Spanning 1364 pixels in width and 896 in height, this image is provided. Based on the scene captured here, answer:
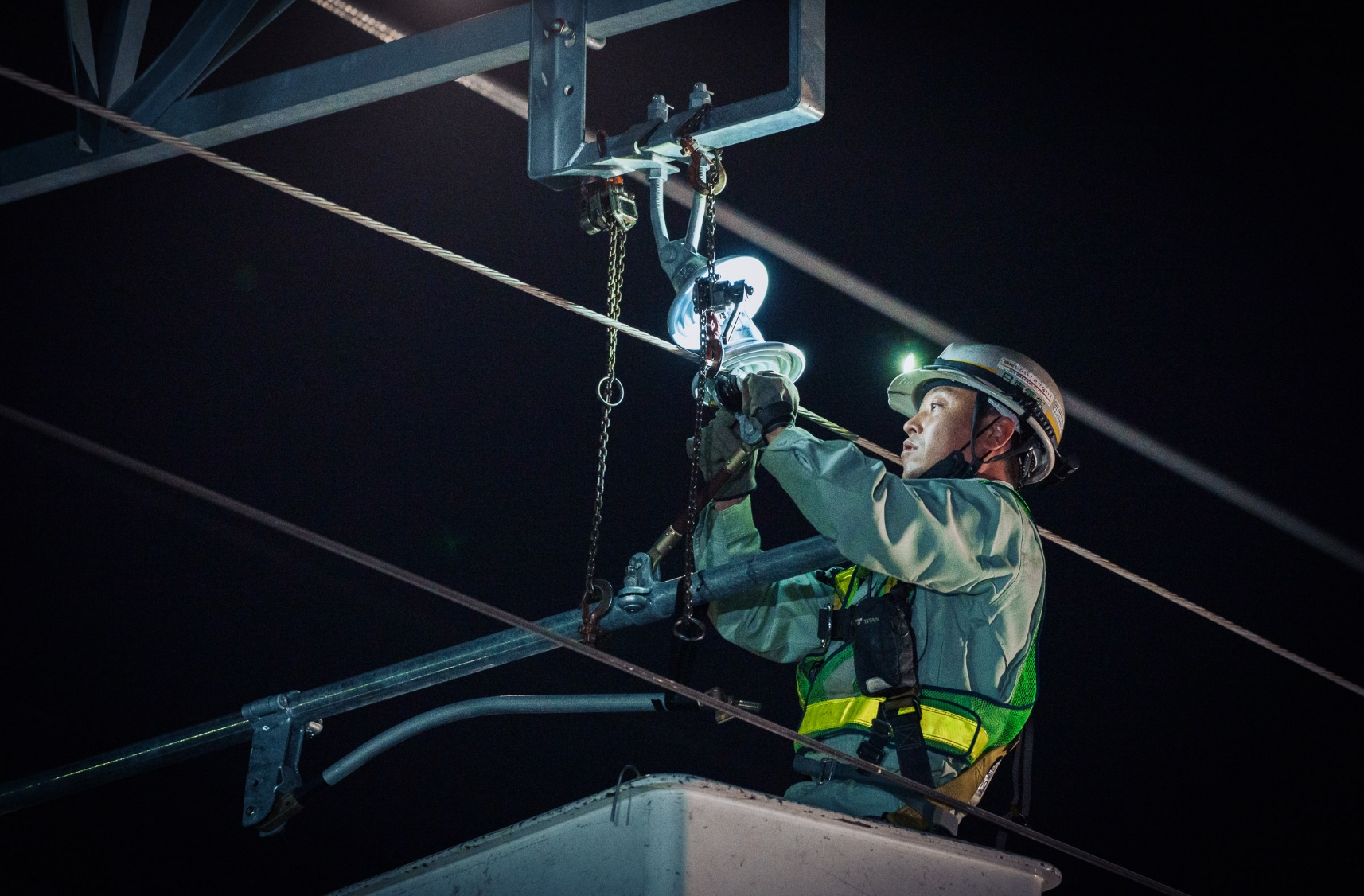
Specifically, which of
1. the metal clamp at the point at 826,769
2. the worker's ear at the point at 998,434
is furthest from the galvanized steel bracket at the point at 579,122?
the metal clamp at the point at 826,769

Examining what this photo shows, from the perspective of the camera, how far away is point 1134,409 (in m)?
6.42

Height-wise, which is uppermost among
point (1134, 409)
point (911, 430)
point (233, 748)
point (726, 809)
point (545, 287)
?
point (545, 287)

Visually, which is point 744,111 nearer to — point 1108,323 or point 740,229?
point 740,229

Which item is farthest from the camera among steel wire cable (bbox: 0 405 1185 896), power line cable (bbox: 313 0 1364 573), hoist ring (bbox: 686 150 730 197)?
power line cable (bbox: 313 0 1364 573)

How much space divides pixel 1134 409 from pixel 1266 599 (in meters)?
1.36

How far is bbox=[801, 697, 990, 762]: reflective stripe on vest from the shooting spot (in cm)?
290

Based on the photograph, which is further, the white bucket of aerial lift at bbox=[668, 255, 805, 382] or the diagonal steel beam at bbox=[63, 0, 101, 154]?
the diagonal steel beam at bbox=[63, 0, 101, 154]

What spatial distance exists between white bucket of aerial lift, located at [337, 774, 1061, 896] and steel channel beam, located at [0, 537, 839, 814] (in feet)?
2.94

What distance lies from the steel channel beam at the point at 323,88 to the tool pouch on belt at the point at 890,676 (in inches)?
57.1

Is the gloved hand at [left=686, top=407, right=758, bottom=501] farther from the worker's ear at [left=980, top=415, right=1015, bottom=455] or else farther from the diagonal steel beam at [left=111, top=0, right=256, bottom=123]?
the diagonal steel beam at [left=111, top=0, right=256, bottom=123]

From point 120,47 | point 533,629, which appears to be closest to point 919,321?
point 120,47

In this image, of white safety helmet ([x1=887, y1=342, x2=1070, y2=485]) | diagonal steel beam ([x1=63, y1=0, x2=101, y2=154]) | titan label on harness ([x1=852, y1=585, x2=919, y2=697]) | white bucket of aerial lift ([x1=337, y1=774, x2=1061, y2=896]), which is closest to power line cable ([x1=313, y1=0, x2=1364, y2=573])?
white safety helmet ([x1=887, y1=342, x2=1070, y2=485])

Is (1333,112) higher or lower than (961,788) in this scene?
higher

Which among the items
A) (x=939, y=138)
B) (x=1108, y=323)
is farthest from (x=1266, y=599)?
(x=939, y=138)
